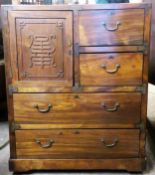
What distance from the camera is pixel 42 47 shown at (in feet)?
4.75

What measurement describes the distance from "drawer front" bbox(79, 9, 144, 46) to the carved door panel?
0.08 m

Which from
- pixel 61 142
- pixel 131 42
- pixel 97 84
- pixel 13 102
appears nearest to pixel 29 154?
pixel 61 142

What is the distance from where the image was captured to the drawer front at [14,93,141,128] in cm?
151

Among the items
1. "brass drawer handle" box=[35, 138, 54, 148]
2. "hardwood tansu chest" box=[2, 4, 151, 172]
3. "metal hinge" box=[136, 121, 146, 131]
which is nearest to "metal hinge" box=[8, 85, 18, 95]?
"hardwood tansu chest" box=[2, 4, 151, 172]

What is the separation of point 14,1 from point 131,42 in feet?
2.29

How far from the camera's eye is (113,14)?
4.59 feet

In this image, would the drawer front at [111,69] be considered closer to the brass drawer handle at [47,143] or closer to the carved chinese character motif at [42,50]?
the carved chinese character motif at [42,50]

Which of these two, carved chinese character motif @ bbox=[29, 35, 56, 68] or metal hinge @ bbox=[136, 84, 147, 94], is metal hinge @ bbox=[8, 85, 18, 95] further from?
metal hinge @ bbox=[136, 84, 147, 94]

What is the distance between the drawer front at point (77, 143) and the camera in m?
1.57

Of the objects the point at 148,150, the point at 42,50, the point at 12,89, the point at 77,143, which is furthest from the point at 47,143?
the point at 148,150

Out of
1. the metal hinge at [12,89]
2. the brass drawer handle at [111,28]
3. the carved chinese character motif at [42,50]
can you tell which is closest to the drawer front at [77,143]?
the metal hinge at [12,89]

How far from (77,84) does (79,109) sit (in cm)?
13

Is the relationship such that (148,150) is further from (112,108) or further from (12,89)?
(12,89)

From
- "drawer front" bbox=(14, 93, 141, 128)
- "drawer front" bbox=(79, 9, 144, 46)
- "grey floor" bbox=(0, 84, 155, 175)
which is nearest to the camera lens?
"drawer front" bbox=(79, 9, 144, 46)
